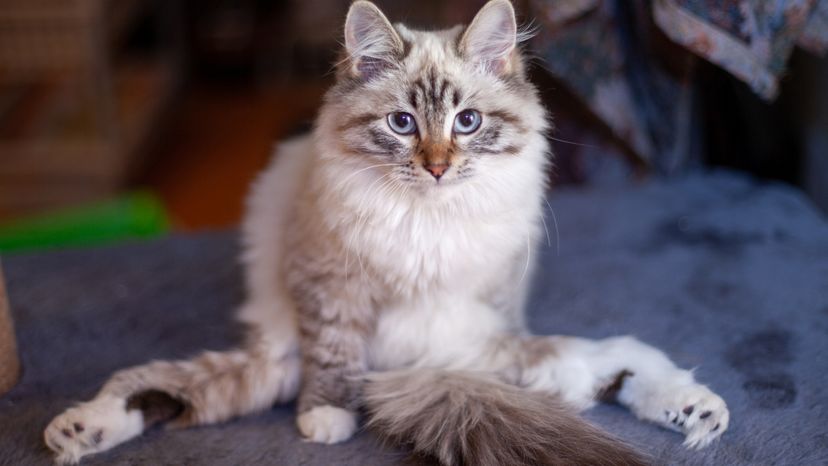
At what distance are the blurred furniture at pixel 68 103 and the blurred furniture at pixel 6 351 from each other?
5.75ft

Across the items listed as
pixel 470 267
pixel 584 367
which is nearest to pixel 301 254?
pixel 470 267

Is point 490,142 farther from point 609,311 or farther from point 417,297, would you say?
point 609,311

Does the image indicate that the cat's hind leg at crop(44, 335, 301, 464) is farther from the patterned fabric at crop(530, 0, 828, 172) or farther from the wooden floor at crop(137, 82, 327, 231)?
the wooden floor at crop(137, 82, 327, 231)

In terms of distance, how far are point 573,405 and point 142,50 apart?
3469 millimetres

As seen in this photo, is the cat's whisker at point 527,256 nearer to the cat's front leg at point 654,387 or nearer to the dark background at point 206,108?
the cat's front leg at point 654,387

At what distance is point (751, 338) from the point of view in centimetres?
162

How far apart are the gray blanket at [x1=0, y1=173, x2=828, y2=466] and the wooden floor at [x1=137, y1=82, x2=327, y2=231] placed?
1.15 meters

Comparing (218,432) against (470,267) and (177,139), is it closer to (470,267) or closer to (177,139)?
(470,267)

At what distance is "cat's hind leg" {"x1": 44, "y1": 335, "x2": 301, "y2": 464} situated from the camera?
51.1 inches

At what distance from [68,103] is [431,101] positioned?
8.74 ft

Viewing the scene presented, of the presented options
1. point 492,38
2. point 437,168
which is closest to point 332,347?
point 437,168

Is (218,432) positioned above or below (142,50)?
below

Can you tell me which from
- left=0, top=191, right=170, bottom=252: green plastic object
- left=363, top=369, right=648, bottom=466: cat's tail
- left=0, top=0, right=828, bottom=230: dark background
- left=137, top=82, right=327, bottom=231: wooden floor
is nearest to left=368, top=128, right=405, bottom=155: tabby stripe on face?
left=0, top=0, right=828, bottom=230: dark background

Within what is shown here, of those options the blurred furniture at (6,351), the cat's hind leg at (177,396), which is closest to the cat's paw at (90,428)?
the cat's hind leg at (177,396)
